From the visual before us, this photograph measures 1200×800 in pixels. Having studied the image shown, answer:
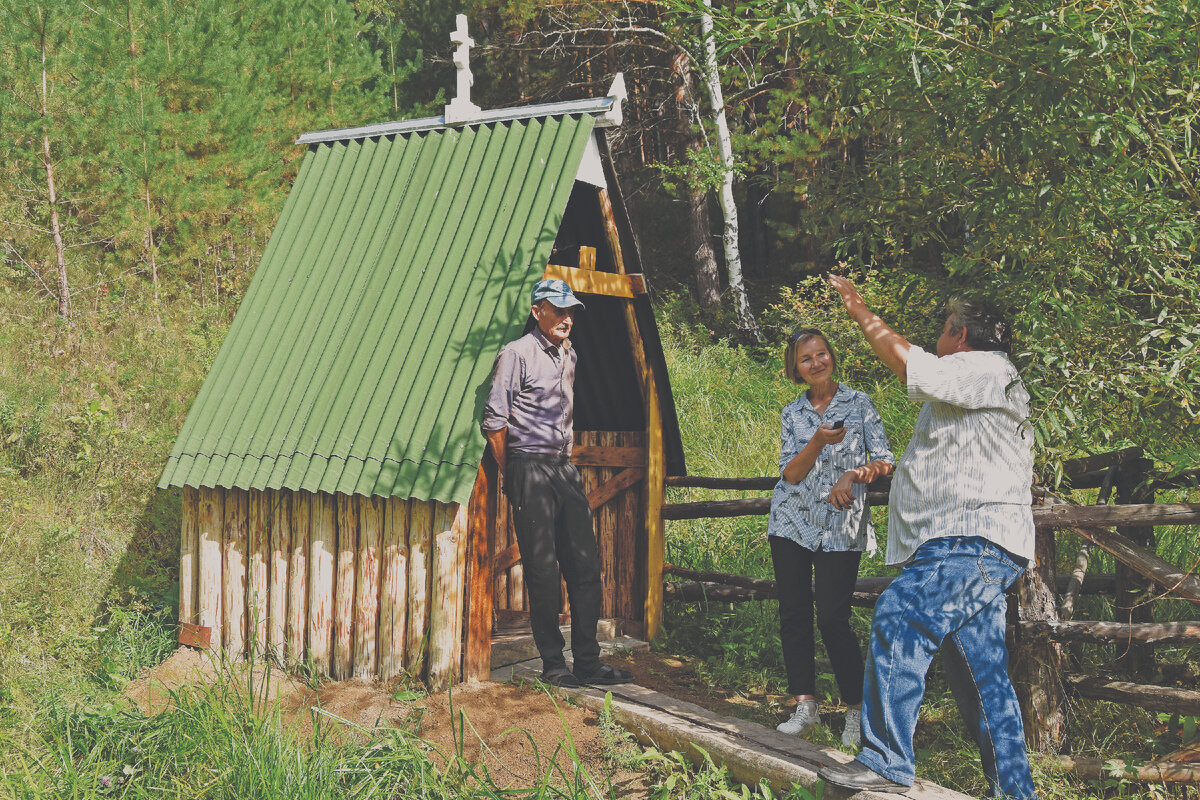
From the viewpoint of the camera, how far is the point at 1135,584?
18.9ft

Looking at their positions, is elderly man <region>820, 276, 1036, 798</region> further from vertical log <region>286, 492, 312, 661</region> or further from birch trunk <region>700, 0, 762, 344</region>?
birch trunk <region>700, 0, 762, 344</region>

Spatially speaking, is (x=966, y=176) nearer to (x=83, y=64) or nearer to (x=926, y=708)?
(x=926, y=708)

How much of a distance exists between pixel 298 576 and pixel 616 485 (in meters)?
2.28

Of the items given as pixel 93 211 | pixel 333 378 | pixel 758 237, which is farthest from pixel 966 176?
pixel 758 237

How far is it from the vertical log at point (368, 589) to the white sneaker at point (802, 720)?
2446 millimetres

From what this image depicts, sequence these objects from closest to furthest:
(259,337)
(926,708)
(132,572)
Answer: (926,708) < (259,337) < (132,572)

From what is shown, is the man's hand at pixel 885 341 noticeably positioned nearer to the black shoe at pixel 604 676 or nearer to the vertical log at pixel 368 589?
the black shoe at pixel 604 676

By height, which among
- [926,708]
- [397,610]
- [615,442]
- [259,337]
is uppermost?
[259,337]

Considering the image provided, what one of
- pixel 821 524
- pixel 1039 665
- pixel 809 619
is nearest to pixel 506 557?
pixel 809 619

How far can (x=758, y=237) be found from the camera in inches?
848

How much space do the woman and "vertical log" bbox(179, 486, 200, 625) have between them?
3.92m

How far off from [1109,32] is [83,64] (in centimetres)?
1147

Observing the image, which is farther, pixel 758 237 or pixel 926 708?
pixel 758 237

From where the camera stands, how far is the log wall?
5.96 meters
